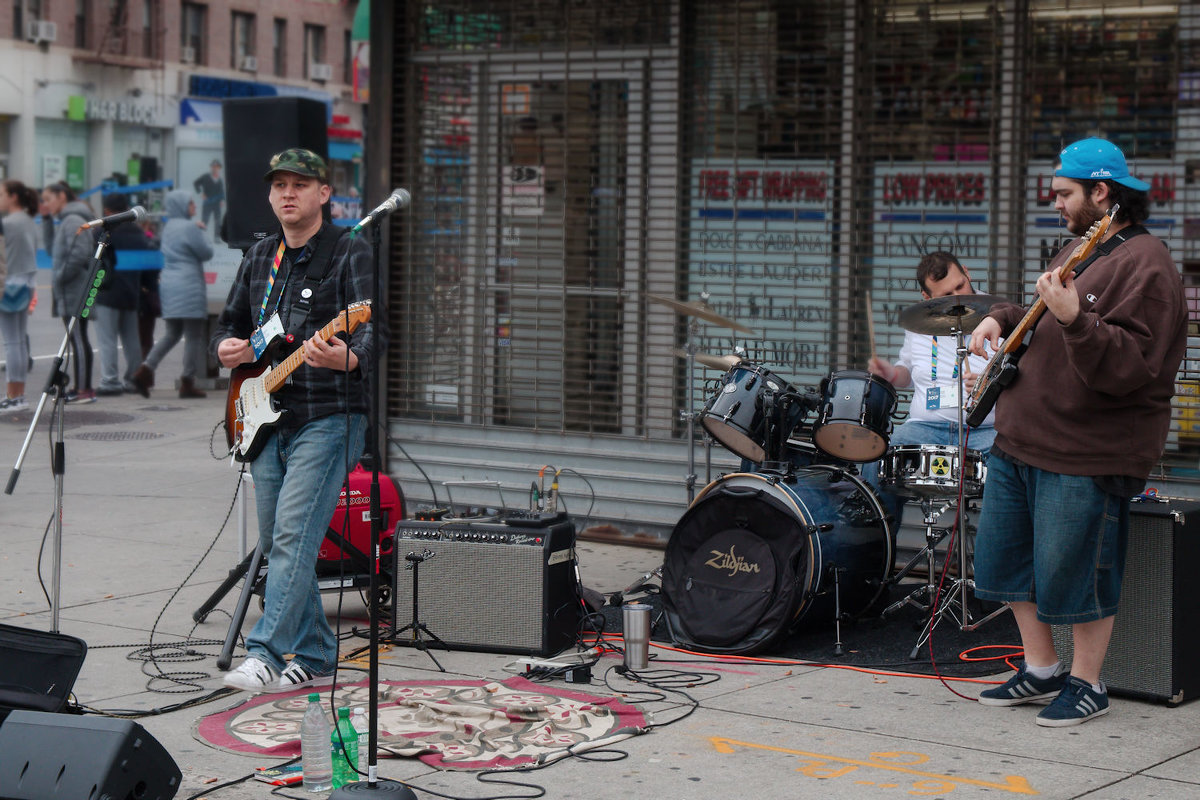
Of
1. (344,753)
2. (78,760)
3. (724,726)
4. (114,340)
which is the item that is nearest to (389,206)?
(344,753)

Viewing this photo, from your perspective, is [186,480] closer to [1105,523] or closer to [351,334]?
[351,334]

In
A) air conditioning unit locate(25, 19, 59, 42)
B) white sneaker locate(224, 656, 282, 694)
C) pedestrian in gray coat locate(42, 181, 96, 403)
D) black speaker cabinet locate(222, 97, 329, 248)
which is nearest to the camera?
white sneaker locate(224, 656, 282, 694)

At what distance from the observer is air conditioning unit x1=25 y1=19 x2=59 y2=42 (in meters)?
38.4

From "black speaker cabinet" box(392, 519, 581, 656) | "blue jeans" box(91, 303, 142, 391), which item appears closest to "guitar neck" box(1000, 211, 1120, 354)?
"black speaker cabinet" box(392, 519, 581, 656)

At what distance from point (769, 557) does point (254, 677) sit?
2.15 meters

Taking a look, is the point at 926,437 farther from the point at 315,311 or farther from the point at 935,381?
the point at 315,311

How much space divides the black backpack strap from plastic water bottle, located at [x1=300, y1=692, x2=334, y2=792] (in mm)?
1727

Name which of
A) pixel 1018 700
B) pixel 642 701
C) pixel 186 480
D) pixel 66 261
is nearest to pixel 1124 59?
pixel 1018 700

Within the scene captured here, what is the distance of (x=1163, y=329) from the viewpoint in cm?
512

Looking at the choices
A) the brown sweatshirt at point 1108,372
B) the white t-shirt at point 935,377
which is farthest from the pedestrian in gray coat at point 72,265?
the brown sweatshirt at point 1108,372

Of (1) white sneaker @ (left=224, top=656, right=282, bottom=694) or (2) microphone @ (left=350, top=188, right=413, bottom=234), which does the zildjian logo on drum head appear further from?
(2) microphone @ (left=350, top=188, right=413, bottom=234)

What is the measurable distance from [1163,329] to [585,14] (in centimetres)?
464

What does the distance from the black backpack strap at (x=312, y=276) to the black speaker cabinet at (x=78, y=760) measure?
2.05 metres

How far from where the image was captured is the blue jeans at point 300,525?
19.0 ft
